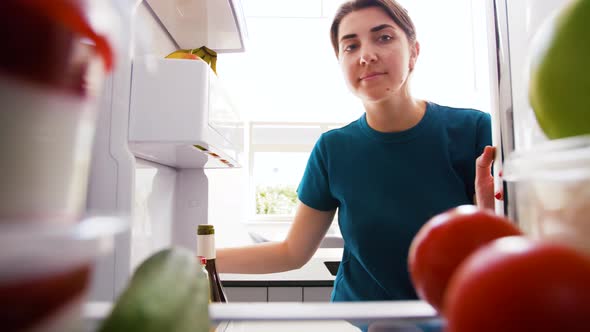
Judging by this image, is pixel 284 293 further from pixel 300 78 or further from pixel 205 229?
pixel 300 78

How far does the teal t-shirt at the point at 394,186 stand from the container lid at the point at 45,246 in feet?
2.78

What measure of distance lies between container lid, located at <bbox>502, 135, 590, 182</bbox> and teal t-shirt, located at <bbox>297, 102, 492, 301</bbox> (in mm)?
747

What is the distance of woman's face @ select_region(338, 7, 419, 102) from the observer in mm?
893

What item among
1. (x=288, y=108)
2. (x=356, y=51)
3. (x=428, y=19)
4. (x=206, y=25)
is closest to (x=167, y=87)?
(x=206, y=25)

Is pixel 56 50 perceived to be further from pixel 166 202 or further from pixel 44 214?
pixel 166 202

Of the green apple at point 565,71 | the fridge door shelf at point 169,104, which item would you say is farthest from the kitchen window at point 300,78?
the green apple at point 565,71

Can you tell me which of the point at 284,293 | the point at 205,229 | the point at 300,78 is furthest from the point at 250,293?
the point at 300,78

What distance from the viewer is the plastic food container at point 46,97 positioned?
109mm

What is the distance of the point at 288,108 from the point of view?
15.7 ft

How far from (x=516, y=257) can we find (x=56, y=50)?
0.53ft

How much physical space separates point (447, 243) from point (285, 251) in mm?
875

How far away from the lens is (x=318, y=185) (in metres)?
1.04

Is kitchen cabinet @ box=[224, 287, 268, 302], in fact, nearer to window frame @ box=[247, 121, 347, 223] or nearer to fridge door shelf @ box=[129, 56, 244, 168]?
fridge door shelf @ box=[129, 56, 244, 168]

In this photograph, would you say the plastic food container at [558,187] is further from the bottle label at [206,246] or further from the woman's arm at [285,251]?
the woman's arm at [285,251]
